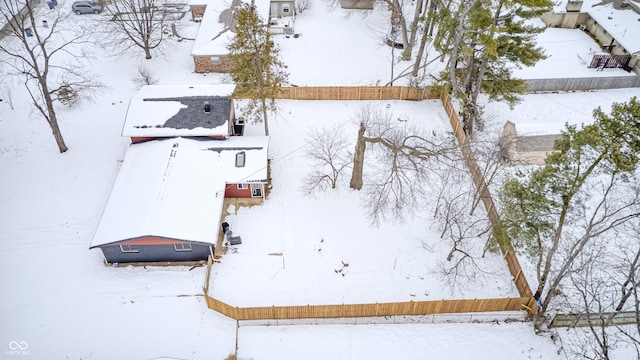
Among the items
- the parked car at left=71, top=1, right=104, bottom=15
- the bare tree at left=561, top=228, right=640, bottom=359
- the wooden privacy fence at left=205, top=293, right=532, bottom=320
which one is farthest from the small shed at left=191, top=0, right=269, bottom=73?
the bare tree at left=561, top=228, right=640, bottom=359

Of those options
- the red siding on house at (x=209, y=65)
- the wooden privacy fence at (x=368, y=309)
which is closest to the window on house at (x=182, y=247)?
the wooden privacy fence at (x=368, y=309)

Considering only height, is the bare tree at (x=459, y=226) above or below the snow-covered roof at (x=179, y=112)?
below

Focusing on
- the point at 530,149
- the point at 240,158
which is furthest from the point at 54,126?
the point at 530,149

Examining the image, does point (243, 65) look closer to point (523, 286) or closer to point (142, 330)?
point (142, 330)

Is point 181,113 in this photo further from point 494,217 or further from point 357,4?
point 357,4

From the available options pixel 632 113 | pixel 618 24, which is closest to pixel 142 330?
pixel 632 113

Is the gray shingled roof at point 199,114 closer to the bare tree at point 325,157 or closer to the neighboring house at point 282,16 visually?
the bare tree at point 325,157

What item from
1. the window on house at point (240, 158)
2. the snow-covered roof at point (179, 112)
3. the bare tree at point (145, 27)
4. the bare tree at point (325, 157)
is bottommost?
the bare tree at point (325, 157)
